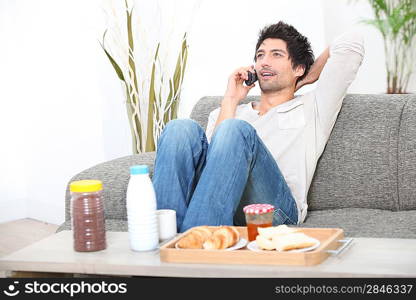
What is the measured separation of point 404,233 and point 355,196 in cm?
40

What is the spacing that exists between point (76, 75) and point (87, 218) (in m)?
2.33

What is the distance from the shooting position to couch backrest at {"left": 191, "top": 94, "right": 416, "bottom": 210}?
7.96ft

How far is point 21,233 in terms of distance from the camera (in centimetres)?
408

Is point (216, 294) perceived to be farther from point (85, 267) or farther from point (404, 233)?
point (404, 233)

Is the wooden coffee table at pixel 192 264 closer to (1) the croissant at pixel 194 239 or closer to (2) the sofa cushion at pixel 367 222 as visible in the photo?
(1) the croissant at pixel 194 239

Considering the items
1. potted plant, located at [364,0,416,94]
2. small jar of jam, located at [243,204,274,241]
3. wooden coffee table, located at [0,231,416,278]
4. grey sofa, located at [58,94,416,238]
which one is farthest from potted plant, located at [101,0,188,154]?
small jar of jam, located at [243,204,274,241]

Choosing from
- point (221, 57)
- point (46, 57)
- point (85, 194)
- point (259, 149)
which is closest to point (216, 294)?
point (85, 194)

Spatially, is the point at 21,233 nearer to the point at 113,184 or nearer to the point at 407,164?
the point at 113,184

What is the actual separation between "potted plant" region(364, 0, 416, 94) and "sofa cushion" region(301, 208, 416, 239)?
76.1 inches

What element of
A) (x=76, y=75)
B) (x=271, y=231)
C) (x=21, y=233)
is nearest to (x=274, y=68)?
(x=271, y=231)

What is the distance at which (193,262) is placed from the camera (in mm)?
1596

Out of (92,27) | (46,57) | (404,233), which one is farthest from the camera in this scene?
(46,57)

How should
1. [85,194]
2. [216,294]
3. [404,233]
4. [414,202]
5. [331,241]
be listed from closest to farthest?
[216,294], [331,241], [85,194], [404,233], [414,202]

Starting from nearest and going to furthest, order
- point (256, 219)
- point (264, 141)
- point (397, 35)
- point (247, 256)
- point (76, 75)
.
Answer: point (247, 256) → point (256, 219) → point (264, 141) → point (76, 75) → point (397, 35)
